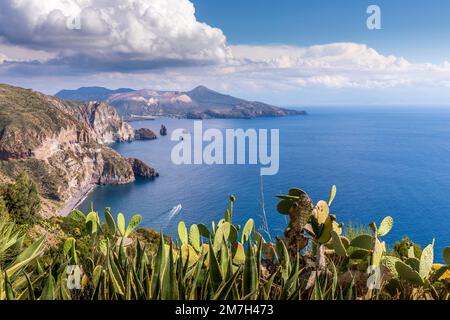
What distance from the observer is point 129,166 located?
102m

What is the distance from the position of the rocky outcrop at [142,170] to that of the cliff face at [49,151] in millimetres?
1499

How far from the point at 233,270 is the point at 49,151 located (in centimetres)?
10067

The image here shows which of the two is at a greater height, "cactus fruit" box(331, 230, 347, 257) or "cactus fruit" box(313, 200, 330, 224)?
"cactus fruit" box(313, 200, 330, 224)

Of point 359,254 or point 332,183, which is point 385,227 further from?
point 332,183

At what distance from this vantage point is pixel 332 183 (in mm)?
67312

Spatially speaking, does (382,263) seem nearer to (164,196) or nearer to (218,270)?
(218,270)

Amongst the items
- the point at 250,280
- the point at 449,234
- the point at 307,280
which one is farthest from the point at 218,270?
the point at 449,234

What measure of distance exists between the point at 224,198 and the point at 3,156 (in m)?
52.4

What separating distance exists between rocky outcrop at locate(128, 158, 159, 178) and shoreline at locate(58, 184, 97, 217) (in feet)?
35.9

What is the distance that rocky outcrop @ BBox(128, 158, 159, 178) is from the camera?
97.4m

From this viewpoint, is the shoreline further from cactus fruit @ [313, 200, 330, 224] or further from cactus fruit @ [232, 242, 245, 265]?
cactus fruit @ [313, 200, 330, 224]

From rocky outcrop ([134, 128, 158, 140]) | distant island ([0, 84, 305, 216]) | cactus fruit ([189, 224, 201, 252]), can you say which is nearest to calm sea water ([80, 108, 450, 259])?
distant island ([0, 84, 305, 216])

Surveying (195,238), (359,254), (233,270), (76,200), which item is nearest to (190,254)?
(195,238)

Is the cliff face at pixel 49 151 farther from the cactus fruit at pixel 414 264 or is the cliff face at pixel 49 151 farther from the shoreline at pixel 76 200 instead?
the cactus fruit at pixel 414 264
